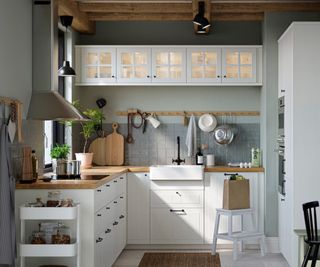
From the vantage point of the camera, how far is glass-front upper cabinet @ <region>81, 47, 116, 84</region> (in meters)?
7.52

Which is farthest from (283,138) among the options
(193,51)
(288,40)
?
(193,51)

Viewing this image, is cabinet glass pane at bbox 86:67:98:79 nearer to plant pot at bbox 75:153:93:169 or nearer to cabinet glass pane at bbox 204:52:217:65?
plant pot at bbox 75:153:93:169

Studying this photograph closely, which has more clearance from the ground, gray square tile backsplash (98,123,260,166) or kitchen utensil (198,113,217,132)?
kitchen utensil (198,113,217,132)

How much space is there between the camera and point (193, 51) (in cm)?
750

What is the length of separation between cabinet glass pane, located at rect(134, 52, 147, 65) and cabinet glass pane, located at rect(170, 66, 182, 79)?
0.34 metres

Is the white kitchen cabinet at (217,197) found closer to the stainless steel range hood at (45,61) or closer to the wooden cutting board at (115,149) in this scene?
the wooden cutting board at (115,149)

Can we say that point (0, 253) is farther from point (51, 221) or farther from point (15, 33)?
point (15, 33)

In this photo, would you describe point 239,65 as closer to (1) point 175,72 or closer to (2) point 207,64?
(2) point 207,64

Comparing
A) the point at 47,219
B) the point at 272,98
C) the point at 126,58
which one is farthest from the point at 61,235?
the point at 272,98

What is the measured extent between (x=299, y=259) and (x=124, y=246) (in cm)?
219

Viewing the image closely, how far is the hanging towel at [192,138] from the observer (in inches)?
303

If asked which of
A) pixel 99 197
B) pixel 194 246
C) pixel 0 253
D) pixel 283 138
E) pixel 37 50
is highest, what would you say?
pixel 37 50

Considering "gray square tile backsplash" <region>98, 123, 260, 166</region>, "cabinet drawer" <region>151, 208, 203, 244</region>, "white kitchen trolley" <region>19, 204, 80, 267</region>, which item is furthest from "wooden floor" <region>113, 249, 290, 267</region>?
"white kitchen trolley" <region>19, 204, 80, 267</region>

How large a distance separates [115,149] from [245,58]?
6.46 ft
